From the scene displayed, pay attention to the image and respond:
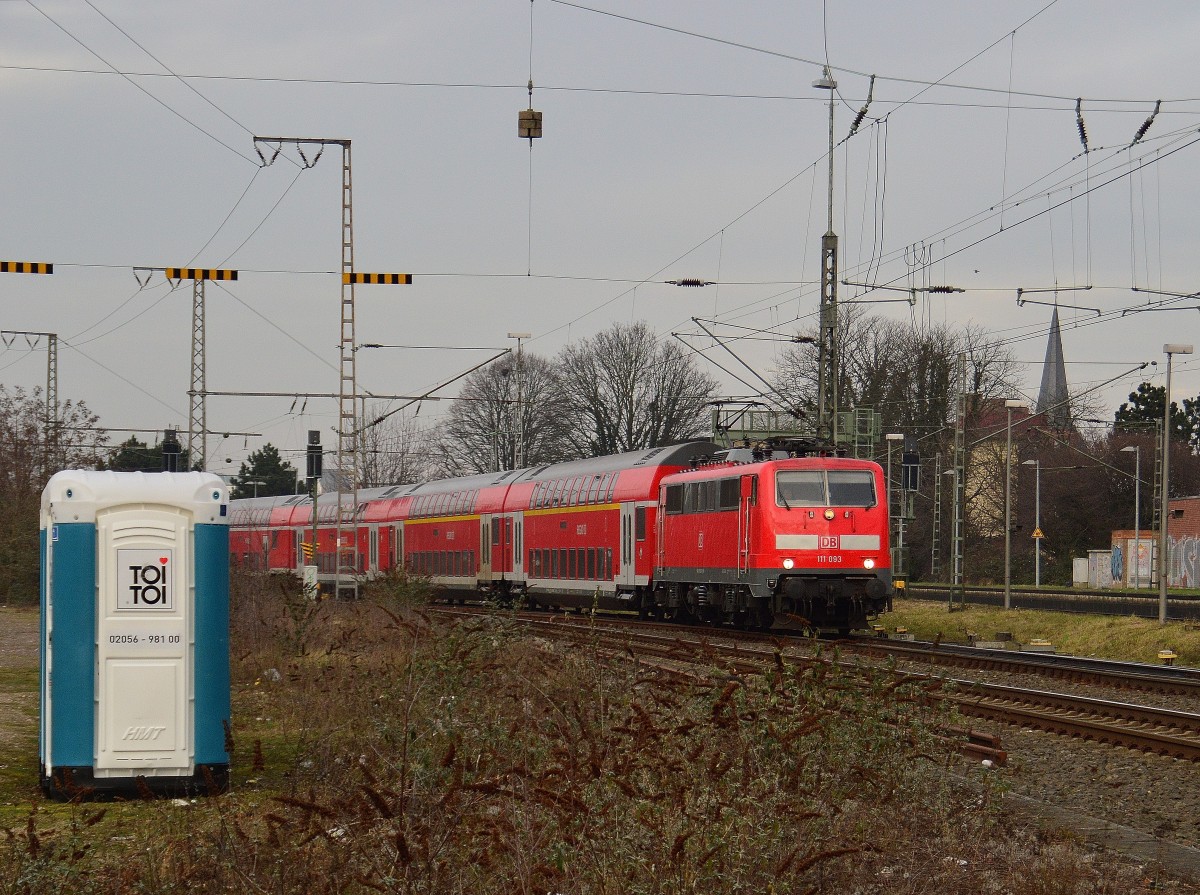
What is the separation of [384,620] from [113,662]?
11.2 meters

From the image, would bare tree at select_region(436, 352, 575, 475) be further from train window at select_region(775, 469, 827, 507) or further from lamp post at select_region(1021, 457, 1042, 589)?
train window at select_region(775, 469, 827, 507)

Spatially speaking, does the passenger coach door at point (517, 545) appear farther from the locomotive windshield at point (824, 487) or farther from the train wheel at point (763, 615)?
the locomotive windshield at point (824, 487)

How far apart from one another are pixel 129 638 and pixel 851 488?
16.8 m

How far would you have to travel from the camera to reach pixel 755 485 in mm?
24656

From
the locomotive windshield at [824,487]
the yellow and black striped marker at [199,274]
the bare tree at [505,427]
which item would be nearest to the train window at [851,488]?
the locomotive windshield at [824,487]

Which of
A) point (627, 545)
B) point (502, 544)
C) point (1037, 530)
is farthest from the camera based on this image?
point (1037, 530)

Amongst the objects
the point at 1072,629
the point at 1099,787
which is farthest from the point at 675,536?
the point at 1099,787

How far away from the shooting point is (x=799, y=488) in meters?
24.5

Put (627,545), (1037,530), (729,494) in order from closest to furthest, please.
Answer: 1. (729,494)
2. (627,545)
3. (1037,530)

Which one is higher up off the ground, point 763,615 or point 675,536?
point 675,536

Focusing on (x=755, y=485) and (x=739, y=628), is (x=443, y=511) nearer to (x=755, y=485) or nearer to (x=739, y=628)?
(x=739, y=628)

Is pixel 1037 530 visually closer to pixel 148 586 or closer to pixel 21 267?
pixel 21 267

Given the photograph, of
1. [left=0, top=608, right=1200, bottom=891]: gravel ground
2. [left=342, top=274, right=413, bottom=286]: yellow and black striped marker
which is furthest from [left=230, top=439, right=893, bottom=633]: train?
[left=342, top=274, right=413, bottom=286]: yellow and black striped marker

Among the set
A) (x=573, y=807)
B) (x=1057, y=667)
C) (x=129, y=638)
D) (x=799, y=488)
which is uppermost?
(x=799, y=488)
